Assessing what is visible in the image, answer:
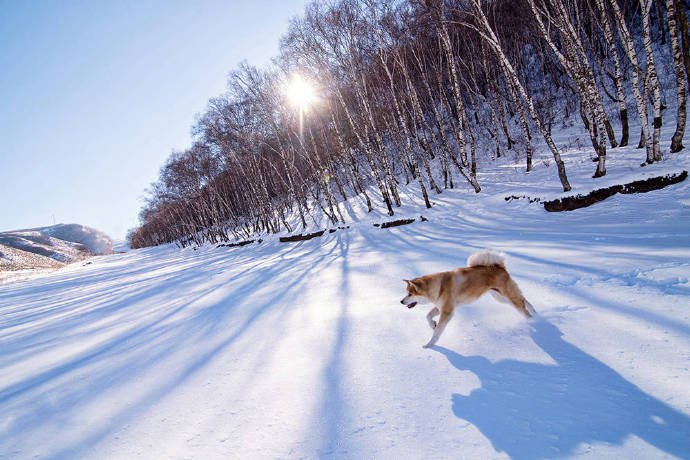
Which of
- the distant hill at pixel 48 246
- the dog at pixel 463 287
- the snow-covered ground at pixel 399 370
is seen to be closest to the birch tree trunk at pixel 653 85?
the snow-covered ground at pixel 399 370

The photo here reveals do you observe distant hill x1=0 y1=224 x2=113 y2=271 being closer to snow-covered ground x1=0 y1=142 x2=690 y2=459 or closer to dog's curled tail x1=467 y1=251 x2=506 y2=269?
snow-covered ground x1=0 y1=142 x2=690 y2=459

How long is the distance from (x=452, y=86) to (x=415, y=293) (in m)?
17.2

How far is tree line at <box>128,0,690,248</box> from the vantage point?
10.3 metres

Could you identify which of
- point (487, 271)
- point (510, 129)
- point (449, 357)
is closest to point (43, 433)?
point (449, 357)

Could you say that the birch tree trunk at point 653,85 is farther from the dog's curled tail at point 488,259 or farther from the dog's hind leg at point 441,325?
the dog's hind leg at point 441,325

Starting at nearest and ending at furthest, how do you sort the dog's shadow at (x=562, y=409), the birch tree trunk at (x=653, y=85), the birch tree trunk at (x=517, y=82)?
1. the dog's shadow at (x=562, y=409)
2. the birch tree trunk at (x=653, y=85)
3. the birch tree trunk at (x=517, y=82)

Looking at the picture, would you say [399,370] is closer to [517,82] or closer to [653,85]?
[517,82]

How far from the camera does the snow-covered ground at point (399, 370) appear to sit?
7.85ft

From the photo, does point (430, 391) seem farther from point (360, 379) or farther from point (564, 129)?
point (564, 129)

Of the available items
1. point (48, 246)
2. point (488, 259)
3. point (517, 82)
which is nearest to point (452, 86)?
point (517, 82)

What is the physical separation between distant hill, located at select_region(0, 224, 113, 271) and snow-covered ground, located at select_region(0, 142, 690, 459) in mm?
43457

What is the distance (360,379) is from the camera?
3.39m

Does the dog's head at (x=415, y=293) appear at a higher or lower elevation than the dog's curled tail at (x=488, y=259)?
lower

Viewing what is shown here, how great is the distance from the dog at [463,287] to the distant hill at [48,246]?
157 feet
